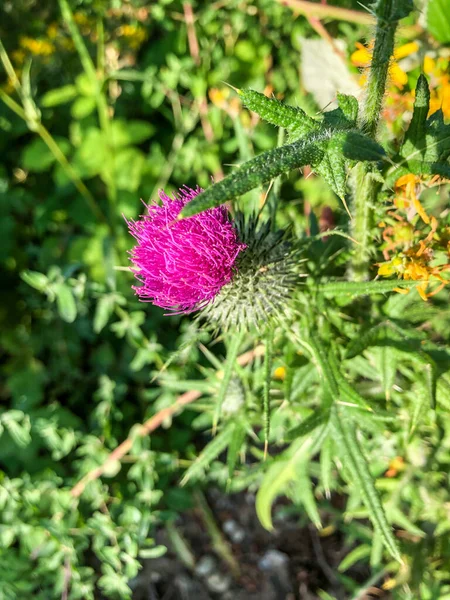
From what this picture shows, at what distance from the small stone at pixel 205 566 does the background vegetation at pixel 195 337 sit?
77 millimetres

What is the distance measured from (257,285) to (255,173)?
0.89 m

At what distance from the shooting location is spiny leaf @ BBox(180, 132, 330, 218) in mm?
985

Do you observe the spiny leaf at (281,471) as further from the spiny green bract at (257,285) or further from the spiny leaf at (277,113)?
the spiny leaf at (277,113)

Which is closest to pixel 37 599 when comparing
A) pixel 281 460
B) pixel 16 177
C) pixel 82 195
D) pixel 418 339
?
pixel 281 460

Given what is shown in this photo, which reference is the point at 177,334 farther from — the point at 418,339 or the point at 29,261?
the point at 418,339

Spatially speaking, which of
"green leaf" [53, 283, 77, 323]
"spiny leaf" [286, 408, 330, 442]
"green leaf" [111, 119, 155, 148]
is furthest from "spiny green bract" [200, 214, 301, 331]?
"green leaf" [111, 119, 155, 148]

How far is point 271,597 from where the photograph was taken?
355cm

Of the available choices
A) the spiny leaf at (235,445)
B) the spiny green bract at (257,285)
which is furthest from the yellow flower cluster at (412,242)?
the spiny leaf at (235,445)

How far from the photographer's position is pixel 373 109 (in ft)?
4.45

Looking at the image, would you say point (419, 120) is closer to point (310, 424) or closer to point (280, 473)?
point (310, 424)

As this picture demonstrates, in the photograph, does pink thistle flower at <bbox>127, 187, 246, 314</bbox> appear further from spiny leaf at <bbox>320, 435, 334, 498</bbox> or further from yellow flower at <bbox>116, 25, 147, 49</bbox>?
yellow flower at <bbox>116, 25, 147, 49</bbox>

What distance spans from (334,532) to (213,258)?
268 centimetres

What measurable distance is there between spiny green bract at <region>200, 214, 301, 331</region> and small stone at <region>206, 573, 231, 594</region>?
2.52 metres

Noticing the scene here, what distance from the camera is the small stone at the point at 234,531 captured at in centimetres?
376
